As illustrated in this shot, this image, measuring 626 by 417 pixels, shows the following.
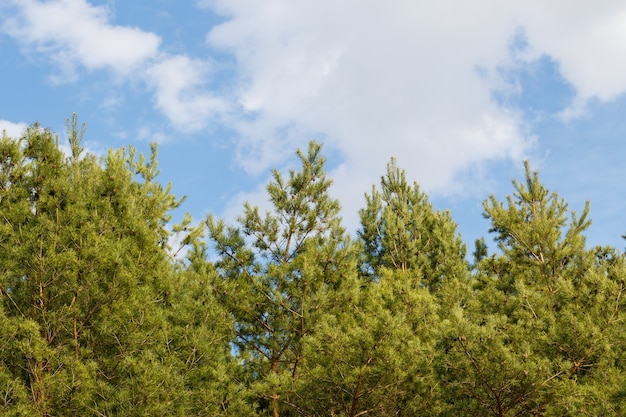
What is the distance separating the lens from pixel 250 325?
11.4 m

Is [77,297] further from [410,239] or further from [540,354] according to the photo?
[410,239]

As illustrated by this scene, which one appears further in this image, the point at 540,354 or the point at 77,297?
the point at 540,354

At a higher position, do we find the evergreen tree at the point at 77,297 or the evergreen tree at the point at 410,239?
the evergreen tree at the point at 410,239

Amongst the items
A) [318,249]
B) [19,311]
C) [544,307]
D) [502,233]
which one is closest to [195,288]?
[318,249]

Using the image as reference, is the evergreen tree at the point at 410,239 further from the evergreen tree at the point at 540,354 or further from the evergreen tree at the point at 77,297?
the evergreen tree at the point at 77,297

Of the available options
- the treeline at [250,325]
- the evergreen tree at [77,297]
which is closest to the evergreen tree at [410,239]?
the treeline at [250,325]

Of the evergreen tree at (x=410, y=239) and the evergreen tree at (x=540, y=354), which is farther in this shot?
the evergreen tree at (x=410, y=239)

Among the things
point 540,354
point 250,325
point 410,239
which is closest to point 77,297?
point 250,325

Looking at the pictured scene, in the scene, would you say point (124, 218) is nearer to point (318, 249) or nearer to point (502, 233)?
point (318, 249)

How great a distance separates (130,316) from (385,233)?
8.75m

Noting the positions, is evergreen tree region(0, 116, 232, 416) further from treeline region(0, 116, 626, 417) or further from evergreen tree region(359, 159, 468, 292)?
evergreen tree region(359, 159, 468, 292)

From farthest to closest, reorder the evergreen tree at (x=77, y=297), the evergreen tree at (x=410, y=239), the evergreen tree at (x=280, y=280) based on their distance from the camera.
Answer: the evergreen tree at (x=410, y=239)
the evergreen tree at (x=280, y=280)
the evergreen tree at (x=77, y=297)

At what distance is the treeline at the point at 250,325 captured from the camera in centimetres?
775

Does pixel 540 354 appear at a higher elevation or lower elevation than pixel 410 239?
lower
